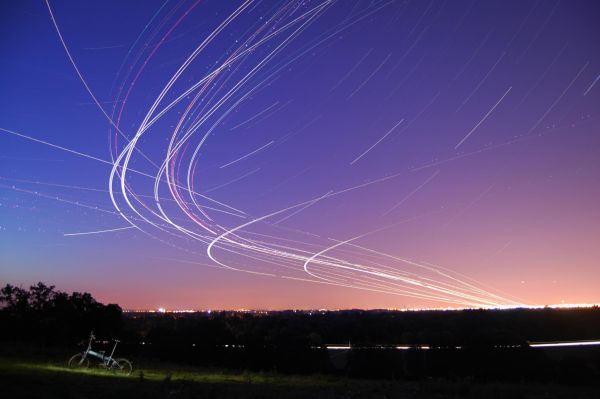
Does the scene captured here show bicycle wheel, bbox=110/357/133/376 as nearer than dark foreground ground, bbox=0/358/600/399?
No

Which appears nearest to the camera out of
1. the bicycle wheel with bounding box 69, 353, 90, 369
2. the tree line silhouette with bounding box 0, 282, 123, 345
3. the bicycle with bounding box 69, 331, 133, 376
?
the bicycle with bounding box 69, 331, 133, 376

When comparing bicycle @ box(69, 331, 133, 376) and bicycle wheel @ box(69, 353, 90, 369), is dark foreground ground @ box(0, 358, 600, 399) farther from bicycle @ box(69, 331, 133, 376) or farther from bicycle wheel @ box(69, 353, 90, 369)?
bicycle wheel @ box(69, 353, 90, 369)

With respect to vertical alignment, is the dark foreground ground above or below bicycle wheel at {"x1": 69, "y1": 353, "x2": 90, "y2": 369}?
below

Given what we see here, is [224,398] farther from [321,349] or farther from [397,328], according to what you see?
[397,328]

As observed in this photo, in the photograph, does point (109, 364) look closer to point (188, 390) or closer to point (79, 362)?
point (79, 362)

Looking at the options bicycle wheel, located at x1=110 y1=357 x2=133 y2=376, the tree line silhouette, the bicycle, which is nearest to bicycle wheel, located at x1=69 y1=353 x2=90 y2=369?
the bicycle

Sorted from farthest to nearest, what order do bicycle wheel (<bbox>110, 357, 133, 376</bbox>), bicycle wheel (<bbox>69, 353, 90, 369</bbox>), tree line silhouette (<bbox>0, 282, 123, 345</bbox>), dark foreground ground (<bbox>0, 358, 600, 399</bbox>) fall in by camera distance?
tree line silhouette (<bbox>0, 282, 123, 345</bbox>) < bicycle wheel (<bbox>69, 353, 90, 369</bbox>) < bicycle wheel (<bbox>110, 357, 133, 376</bbox>) < dark foreground ground (<bbox>0, 358, 600, 399</bbox>)

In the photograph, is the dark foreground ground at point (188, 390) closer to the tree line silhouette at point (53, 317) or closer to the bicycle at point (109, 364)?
the bicycle at point (109, 364)

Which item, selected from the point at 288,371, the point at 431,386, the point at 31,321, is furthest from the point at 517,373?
the point at 31,321

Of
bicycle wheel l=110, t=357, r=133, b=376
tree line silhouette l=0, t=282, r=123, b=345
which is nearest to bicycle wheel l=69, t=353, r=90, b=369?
bicycle wheel l=110, t=357, r=133, b=376
